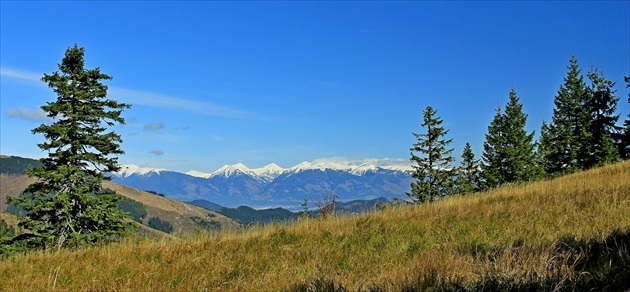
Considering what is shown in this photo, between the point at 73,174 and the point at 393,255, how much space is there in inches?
848

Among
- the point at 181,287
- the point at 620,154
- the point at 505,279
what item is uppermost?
the point at 620,154

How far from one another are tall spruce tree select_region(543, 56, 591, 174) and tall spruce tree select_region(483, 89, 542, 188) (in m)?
2.45

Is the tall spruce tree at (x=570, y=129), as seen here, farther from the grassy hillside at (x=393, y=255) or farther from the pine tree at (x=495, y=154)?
the grassy hillside at (x=393, y=255)

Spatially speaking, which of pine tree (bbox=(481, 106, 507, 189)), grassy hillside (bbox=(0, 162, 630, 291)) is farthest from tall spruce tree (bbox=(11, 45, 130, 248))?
pine tree (bbox=(481, 106, 507, 189))

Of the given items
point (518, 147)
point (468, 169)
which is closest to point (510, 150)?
point (518, 147)

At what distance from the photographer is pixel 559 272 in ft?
12.8

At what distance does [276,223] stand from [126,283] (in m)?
5.19

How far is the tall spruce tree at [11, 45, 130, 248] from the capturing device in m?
21.4

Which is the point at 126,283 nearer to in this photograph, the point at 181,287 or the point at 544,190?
the point at 181,287

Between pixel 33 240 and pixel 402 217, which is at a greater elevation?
pixel 402 217

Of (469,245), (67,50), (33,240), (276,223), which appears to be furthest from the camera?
(67,50)

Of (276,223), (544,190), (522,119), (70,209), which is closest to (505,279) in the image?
(276,223)

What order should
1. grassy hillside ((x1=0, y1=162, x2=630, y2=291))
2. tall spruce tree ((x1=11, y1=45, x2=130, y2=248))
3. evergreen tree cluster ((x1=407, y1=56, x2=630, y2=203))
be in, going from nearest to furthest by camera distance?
grassy hillside ((x1=0, y1=162, x2=630, y2=291)) → tall spruce tree ((x1=11, y1=45, x2=130, y2=248)) → evergreen tree cluster ((x1=407, y1=56, x2=630, y2=203))

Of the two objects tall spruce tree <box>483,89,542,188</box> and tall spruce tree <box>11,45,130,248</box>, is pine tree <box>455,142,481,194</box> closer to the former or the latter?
tall spruce tree <box>483,89,542,188</box>
